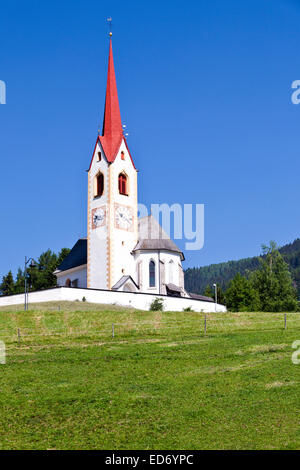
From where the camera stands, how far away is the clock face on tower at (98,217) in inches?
2544

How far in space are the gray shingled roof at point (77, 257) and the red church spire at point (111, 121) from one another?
475 inches

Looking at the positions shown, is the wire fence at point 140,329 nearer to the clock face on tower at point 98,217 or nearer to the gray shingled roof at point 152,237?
the gray shingled roof at point 152,237

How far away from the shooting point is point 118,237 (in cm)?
6359

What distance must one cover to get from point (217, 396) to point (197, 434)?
3.96 m

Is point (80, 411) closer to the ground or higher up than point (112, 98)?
closer to the ground

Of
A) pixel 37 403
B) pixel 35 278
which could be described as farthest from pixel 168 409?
pixel 35 278

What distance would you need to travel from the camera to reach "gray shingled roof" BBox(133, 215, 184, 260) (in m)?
63.7

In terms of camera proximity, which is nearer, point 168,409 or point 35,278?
point 168,409

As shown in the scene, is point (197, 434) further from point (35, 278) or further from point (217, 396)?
point (35, 278)

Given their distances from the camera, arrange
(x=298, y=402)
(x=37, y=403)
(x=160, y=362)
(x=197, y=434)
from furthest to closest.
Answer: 1. (x=160, y=362)
2. (x=37, y=403)
3. (x=298, y=402)
4. (x=197, y=434)

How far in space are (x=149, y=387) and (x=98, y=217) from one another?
144ft

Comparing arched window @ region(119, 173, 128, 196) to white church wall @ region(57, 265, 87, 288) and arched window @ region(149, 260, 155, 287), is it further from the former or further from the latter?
white church wall @ region(57, 265, 87, 288)

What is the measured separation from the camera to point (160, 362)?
26.3 metres
